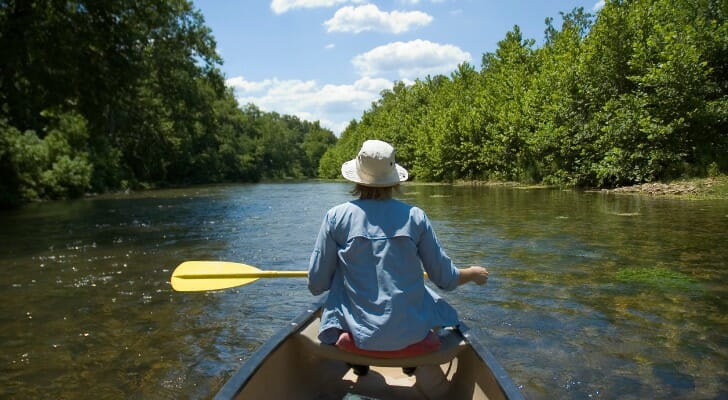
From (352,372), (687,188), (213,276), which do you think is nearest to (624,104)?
(687,188)

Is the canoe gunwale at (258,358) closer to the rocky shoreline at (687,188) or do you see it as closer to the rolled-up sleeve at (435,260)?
the rolled-up sleeve at (435,260)

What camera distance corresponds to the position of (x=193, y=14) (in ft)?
97.2

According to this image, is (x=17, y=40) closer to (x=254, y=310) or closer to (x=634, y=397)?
(x=254, y=310)

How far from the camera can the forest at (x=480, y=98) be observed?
16078 mm

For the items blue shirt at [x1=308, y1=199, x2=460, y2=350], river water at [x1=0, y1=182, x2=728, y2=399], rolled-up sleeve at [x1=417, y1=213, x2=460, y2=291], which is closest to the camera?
blue shirt at [x1=308, y1=199, x2=460, y2=350]

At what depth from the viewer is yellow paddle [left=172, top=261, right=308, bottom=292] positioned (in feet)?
15.3

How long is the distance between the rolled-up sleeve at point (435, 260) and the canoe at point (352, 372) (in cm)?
35

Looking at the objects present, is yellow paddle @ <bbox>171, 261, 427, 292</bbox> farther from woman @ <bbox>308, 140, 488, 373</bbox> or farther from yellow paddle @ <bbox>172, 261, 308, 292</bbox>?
woman @ <bbox>308, 140, 488, 373</bbox>

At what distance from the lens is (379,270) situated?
8.95 ft

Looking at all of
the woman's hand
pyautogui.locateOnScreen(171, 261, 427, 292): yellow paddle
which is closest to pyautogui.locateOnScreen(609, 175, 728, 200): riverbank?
pyautogui.locateOnScreen(171, 261, 427, 292): yellow paddle

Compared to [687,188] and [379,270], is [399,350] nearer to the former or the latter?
[379,270]

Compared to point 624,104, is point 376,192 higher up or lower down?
lower down

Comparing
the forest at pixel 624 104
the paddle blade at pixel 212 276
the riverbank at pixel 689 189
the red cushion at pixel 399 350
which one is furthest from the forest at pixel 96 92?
the riverbank at pixel 689 189

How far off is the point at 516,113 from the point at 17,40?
82.2ft
